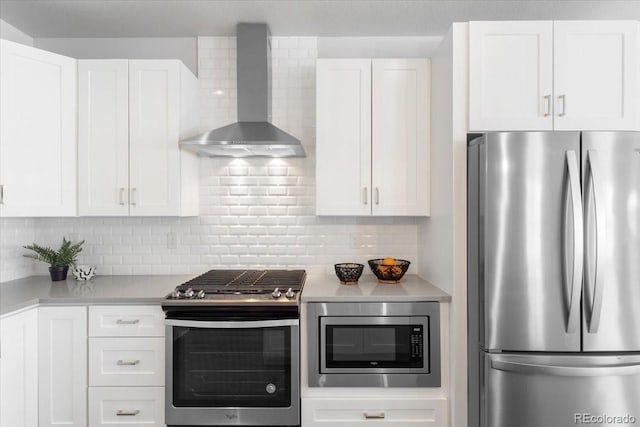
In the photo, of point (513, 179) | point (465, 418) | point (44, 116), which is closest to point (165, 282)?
point (44, 116)

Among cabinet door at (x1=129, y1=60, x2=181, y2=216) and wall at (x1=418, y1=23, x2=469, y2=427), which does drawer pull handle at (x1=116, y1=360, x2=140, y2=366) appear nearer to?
cabinet door at (x1=129, y1=60, x2=181, y2=216)

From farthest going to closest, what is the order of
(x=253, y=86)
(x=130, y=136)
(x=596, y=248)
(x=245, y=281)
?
(x=253, y=86) < (x=130, y=136) < (x=245, y=281) < (x=596, y=248)

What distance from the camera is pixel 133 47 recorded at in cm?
309

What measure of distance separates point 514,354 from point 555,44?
1.57m

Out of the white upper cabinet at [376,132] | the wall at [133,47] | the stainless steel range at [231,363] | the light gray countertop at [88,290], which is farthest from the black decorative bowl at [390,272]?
the wall at [133,47]

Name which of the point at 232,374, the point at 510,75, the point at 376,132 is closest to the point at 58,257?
the point at 232,374

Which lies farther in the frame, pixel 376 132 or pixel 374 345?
pixel 376 132

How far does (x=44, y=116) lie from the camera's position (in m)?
2.54

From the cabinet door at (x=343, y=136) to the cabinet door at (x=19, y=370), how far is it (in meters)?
1.71

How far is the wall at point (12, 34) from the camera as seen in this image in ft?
9.16

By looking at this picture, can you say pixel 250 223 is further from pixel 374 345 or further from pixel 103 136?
pixel 374 345

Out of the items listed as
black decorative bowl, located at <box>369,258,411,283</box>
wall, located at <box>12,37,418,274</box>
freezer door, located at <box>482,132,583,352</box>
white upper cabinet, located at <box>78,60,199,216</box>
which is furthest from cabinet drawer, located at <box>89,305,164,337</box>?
freezer door, located at <box>482,132,583,352</box>

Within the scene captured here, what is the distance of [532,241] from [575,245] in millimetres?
Answer: 184

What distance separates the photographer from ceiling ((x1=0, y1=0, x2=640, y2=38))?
102 inches
